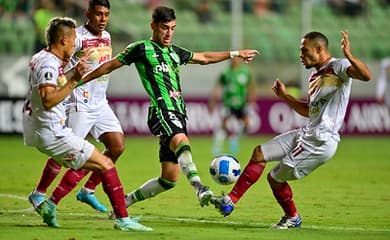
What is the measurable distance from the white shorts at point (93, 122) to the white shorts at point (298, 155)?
2143 mm

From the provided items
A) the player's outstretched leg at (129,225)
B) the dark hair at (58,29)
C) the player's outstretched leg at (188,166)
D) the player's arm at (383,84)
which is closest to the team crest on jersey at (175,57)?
the player's outstretched leg at (188,166)

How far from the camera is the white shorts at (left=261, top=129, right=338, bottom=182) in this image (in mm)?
9562

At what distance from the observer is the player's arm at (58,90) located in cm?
880

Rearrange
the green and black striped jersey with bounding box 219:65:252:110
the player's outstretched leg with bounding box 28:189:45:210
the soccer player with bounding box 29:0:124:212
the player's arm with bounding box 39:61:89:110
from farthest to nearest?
the green and black striped jersey with bounding box 219:65:252:110 → the soccer player with bounding box 29:0:124:212 → the player's outstretched leg with bounding box 28:189:45:210 → the player's arm with bounding box 39:61:89:110

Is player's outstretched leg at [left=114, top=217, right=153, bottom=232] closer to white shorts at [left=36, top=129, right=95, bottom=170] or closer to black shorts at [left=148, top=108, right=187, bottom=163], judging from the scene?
white shorts at [left=36, top=129, right=95, bottom=170]

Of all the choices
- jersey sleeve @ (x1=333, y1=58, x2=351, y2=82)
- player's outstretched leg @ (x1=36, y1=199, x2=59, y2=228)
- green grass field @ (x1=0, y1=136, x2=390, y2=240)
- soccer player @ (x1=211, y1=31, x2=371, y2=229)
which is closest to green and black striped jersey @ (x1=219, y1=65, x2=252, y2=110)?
green grass field @ (x1=0, y1=136, x2=390, y2=240)

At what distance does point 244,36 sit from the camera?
26.9 metres

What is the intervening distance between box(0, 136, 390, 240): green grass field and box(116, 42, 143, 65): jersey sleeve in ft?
5.55

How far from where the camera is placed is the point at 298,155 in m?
9.57

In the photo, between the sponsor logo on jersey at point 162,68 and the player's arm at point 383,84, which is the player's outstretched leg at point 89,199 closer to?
the sponsor logo on jersey at point 162,68

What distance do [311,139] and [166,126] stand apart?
1498 millimetres

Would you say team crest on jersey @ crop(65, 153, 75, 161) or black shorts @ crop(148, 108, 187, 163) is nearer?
team crest on jersey @ crop(65, 153, 75, 161)

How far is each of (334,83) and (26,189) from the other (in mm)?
5653

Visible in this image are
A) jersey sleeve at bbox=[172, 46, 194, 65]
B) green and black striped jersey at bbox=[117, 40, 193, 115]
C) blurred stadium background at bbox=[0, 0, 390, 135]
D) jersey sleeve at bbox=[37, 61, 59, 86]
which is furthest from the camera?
blurred stadium background at bbox=[0, 0, 390, 135]
